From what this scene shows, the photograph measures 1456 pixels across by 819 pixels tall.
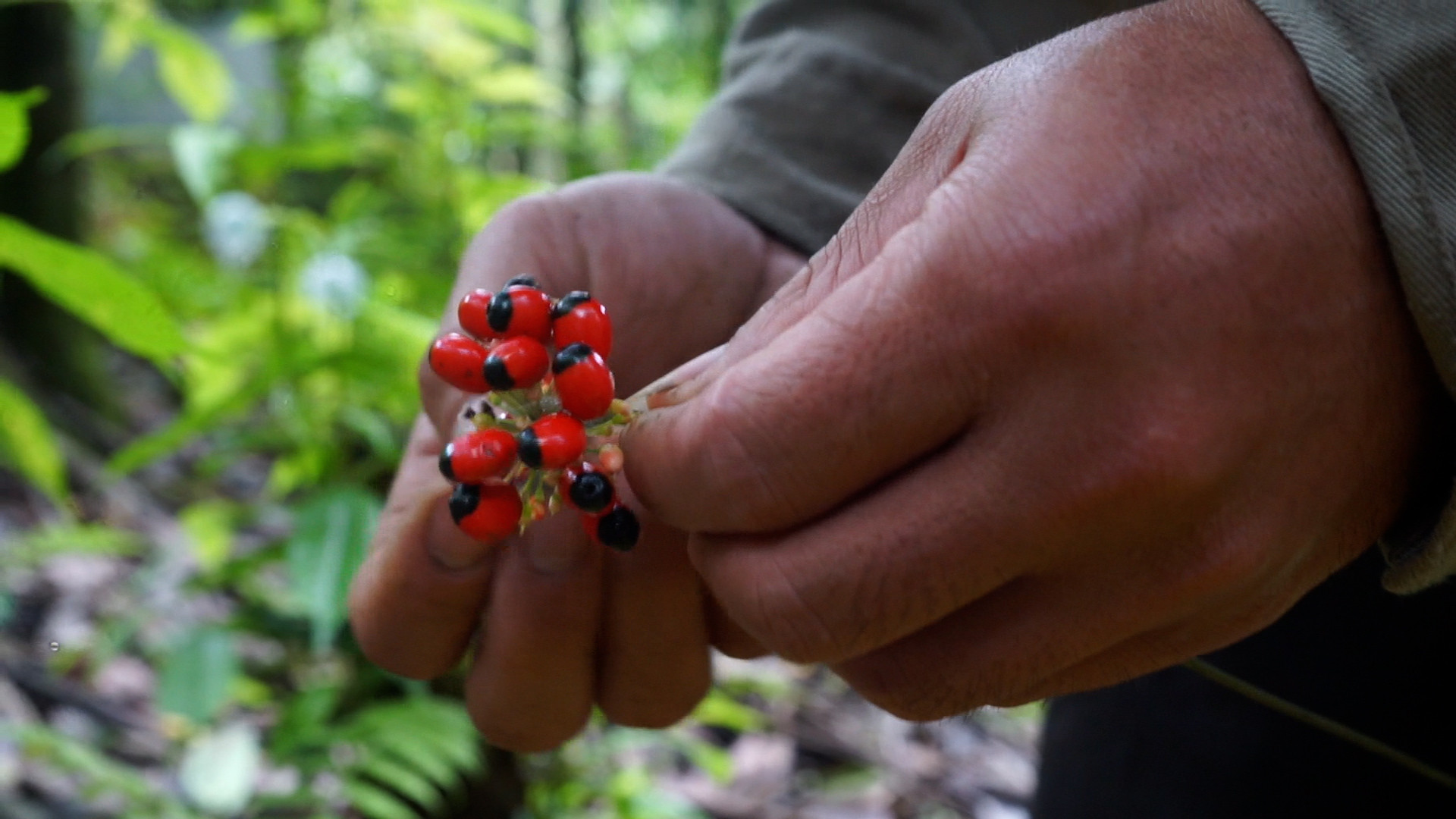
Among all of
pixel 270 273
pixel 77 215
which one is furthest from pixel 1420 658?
pixel 77 215

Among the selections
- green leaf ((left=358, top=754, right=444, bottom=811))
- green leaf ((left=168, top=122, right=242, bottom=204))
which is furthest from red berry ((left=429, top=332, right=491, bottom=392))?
green leaf ((left=168, top=122, right=242, bottom=204))

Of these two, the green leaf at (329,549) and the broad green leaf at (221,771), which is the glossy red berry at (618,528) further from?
the broad green leaf at (221,771)

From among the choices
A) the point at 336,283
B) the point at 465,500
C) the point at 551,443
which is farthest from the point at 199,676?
the point at 551,443

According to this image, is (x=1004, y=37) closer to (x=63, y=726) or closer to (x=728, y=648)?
(x=728, y=648)

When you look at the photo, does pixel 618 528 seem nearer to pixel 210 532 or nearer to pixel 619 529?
pixel 619 529

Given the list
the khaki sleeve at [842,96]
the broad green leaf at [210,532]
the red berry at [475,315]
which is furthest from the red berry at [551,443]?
the broad green leaf at [210,532]
